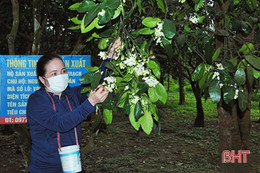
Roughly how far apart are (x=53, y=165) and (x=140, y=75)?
0.87 metres

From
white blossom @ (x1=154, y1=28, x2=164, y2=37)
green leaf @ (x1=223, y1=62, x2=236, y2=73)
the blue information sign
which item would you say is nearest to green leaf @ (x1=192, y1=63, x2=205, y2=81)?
green leaf @ (x1=223, y1=62, x2=236, y2=73)

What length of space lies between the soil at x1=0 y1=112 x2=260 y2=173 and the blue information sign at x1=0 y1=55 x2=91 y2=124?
1.28 metres

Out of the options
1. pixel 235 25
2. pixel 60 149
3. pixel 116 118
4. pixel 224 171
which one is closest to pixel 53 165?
pixel 60 149

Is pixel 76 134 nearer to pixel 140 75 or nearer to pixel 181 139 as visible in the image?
pixel 140 75

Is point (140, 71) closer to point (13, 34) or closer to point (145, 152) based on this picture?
point (13, 34)

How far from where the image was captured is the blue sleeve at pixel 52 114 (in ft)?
4.99

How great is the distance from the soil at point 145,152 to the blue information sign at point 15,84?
50.5 inches

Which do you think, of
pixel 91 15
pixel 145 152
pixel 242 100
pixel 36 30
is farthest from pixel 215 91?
pixel 145 152

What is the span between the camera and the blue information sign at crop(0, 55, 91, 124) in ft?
9.62

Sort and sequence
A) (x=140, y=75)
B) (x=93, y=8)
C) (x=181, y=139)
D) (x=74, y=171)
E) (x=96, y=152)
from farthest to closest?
(x=181, y=139)
(x=96, y=152)
(x=74, y=171)
(x=140, y=75)
(x=93, y=8)

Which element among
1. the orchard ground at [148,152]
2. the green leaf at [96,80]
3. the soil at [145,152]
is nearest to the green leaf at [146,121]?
the green leaf at [96,80]

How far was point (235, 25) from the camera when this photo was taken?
171 cm

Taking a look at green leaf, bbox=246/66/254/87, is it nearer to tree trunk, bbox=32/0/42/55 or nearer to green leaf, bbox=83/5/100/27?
green leaf, bbox=83/5/100/27

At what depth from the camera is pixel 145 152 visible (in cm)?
548
